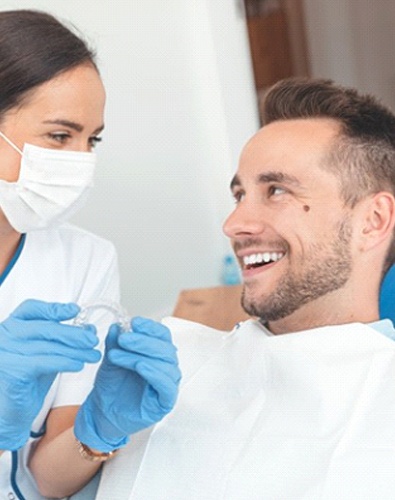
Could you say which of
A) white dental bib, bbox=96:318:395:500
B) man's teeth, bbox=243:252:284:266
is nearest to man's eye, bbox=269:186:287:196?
man's teeth, bbox=243:252:284:266

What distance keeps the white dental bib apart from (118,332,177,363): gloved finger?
181 millimetres

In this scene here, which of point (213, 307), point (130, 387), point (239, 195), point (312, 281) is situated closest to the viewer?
point (130, 387)

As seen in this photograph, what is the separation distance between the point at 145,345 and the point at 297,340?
28cm

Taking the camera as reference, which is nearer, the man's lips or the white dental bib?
the white dental bib

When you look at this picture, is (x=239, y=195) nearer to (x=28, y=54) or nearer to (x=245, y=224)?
(x=245, y=224)

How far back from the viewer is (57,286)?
1455 mm

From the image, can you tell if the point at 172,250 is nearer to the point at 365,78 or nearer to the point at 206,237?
the point at 206,237

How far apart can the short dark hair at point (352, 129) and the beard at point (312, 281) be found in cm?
8

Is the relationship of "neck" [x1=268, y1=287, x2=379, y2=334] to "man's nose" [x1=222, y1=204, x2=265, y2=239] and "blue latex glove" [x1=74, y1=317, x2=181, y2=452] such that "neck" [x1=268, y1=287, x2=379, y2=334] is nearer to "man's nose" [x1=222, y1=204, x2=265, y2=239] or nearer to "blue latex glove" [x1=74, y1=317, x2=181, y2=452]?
"man's nose" [x1=222, y1=204, x2=265, y2=239]

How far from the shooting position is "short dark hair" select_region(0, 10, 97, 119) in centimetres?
130

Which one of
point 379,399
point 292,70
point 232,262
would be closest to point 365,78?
point 292,70

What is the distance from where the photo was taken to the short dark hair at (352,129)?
1.34 meters

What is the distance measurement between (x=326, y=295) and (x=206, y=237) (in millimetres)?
2135

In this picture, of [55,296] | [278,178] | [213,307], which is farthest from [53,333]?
[213,307]
